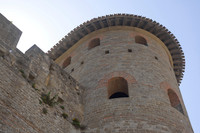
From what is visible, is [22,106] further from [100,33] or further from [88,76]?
[100,33]

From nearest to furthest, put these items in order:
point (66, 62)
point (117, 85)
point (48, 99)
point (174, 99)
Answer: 1. point (48, 99)
2. point (117, 85)
3. point (174, 99)
4. point (66, 62)

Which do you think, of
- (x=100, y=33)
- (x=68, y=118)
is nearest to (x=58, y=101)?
(x=68, y=118)

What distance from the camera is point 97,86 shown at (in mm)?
9023

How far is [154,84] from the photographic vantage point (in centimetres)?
887

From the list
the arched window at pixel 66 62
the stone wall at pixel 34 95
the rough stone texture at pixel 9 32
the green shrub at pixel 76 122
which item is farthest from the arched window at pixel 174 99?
the rough stone texture at pixel 9 32

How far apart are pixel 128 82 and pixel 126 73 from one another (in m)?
0.48

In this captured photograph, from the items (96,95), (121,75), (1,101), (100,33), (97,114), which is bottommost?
(1,101)

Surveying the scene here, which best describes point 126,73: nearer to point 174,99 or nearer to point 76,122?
point 174,99

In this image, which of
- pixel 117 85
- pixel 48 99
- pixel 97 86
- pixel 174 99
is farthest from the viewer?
pixel 174 99

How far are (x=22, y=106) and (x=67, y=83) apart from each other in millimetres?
2828

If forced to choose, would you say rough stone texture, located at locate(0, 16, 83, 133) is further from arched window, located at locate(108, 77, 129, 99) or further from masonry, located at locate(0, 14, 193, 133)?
arched window, located at locate(108, 77, 129, 99)

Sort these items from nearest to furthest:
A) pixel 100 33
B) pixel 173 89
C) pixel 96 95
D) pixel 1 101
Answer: pixel 1 101 < pixel 96 95 < pixel 173 89 < pixel 100 33

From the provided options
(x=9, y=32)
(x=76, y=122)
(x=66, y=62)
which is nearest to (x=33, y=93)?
(x=76, y=122)

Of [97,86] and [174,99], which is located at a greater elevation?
[97,86]
